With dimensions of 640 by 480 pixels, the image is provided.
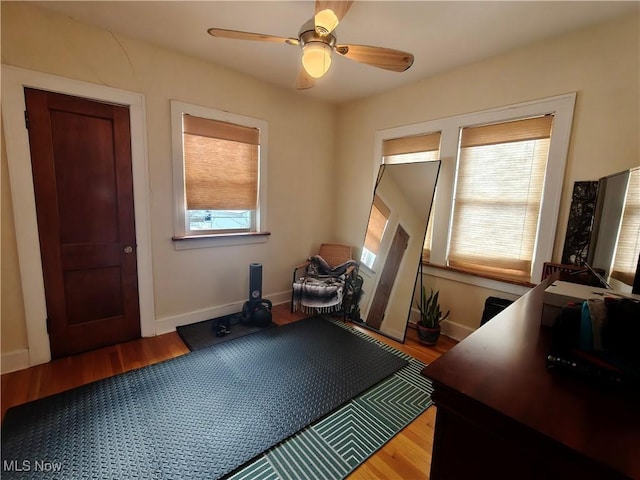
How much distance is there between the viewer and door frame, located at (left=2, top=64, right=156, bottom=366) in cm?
200

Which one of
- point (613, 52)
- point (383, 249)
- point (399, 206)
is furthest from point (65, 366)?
point (613, 52)

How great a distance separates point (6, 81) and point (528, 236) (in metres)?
4.12

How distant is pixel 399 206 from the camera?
313 cm

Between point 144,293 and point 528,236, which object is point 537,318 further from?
point 144,293

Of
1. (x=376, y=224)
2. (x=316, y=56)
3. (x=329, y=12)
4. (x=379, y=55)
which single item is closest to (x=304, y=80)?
(x=316, y=56)

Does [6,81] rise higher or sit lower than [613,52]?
lower

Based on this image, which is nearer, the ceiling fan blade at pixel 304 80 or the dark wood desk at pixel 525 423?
the dark wood desk at pixel 525 423

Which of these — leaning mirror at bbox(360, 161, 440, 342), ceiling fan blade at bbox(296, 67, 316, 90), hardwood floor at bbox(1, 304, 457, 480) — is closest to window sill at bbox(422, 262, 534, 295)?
leaning mirror at bbox(360, 161, 440, 342)

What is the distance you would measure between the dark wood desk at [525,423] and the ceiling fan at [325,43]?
171 cm

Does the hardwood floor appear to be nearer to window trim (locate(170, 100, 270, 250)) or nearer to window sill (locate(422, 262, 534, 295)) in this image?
window sill (locate(422, 262, 534, 295))

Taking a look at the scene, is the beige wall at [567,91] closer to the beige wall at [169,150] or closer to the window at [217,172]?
the beige wall at [169,150]

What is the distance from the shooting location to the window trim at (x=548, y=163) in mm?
2201
